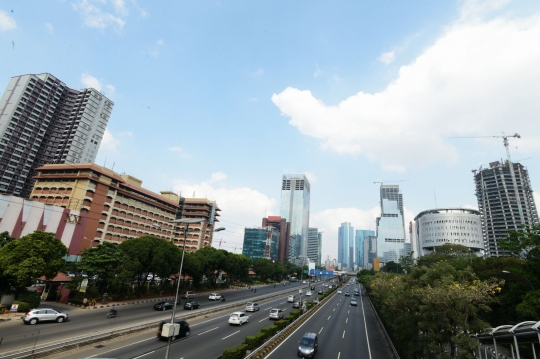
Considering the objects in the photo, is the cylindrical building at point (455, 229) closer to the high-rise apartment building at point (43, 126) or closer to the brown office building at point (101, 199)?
the brown office building at point (101, 199)

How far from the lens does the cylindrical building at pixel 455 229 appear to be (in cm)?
17112

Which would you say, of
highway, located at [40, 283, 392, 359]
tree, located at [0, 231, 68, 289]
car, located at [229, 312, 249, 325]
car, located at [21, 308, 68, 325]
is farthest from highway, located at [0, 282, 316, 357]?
car, located at [229, 312, 249, 325]

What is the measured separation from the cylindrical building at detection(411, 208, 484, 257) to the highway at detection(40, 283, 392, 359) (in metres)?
164

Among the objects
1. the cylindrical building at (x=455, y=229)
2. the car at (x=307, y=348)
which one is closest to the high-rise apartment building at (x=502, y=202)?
the cylindrical building at (x=455, y=229)

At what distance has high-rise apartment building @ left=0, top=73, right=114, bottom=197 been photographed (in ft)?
338

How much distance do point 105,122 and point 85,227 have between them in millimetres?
79204

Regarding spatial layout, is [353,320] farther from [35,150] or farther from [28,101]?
[28,101]

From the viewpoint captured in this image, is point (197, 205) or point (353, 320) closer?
point (353, 320)

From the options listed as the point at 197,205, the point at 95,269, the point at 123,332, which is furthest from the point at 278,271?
the point at 123,332

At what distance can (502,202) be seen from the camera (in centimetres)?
17512

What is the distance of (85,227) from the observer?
73062 mm

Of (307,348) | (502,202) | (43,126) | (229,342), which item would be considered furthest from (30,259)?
(502,202)

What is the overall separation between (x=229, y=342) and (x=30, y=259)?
2561 centimetres

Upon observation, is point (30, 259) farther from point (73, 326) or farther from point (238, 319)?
point (238, 319)
